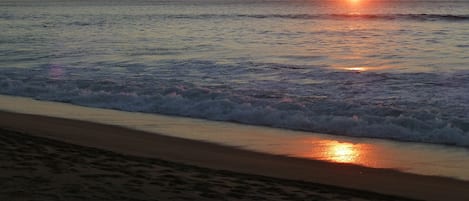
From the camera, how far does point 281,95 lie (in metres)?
14.6

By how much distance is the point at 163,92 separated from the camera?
15234mm

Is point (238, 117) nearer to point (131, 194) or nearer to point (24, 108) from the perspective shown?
point (24, 108)

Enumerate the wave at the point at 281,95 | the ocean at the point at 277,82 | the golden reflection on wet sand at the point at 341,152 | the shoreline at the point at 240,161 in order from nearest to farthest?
the shoreline at the point at 240,161 < the golden reflection on wet sand at the point at 341,152 < the wave at the point at 281,95 < the ocean at the point at 277,82

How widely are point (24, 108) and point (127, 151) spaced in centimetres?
573

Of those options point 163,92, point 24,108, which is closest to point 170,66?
point 163,92

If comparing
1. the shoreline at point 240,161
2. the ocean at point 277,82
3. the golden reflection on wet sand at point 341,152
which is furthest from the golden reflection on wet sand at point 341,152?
the ocean at point 277,82

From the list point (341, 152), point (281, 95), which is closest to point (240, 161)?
Result: point (341, 152)

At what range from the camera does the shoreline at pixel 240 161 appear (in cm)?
691

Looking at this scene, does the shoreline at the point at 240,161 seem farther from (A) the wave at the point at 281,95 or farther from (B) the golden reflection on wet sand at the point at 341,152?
(A) the wave at the point at 281,95

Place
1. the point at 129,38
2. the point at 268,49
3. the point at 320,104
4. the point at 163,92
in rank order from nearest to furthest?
the point at 320,104
the point at 163,92
the point at 268,49
the point at 129,38

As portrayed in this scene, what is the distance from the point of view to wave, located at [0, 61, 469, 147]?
11039mm

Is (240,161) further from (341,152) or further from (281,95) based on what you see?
(281,95)

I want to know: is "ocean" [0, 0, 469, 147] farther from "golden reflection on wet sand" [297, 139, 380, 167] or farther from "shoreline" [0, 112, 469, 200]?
"shoreline" [0, 112, 469, 200]

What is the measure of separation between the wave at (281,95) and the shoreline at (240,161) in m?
2.56
